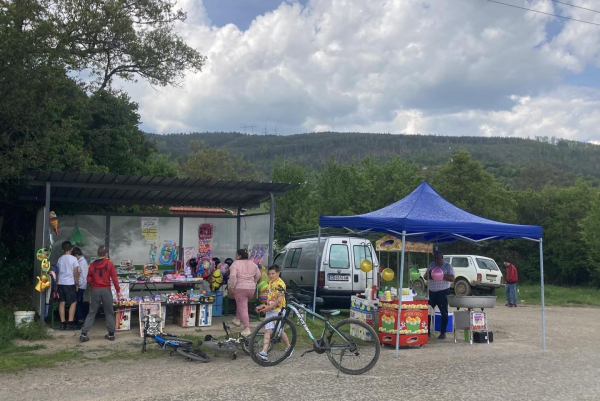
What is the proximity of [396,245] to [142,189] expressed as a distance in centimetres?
522

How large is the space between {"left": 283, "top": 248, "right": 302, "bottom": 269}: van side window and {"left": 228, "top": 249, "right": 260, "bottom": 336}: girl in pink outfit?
483cm

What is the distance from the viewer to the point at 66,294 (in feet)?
34.8

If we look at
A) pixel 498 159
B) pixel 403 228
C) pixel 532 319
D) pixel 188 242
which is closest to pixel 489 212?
pixel 532 319

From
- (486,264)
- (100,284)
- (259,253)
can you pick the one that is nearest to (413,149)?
(486,264)

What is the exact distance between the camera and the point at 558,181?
2771 inches

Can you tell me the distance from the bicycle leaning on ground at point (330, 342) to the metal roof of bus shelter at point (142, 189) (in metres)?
4.18

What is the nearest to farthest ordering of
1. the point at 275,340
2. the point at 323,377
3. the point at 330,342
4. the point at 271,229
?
the point at 323,377, the point at 330,342, the point at 275,340, the point at 271,229

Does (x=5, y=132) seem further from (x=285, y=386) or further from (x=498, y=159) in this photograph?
(x=498, y=159)

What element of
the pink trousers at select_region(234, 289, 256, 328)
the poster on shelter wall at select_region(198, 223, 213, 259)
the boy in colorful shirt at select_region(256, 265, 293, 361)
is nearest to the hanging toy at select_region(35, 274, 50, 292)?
the pink trousers at select_region(234, 289, 256, 328)

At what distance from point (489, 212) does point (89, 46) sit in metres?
22.0

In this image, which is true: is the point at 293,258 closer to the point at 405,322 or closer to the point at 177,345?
the point at 405,322

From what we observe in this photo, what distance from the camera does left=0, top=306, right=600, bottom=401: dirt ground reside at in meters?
6.64

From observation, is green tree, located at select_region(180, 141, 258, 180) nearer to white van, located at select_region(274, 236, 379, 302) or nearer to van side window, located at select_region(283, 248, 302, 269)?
van side window, located at select_region(283, 248, 302, 269)

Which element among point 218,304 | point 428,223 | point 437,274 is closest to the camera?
point 428,223
